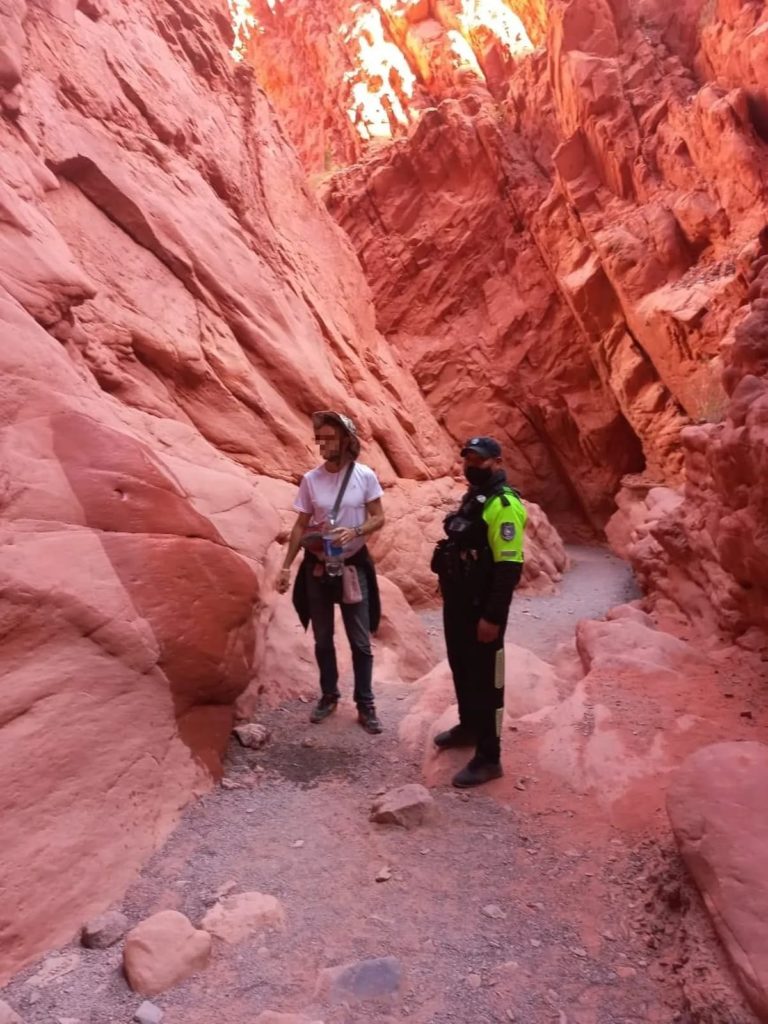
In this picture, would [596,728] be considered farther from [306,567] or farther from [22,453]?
[22,453]

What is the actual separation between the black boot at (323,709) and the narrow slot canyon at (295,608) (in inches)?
2.0

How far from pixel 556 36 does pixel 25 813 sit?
61.6 ft

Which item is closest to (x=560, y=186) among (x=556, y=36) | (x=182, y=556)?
(x=556, y=36)

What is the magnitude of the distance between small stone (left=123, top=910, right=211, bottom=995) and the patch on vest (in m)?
2.18

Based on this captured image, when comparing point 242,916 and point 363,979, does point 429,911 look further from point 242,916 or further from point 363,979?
point 242,916

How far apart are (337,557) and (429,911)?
2.17 metres

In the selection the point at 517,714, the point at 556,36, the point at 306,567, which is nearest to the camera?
the point at 306,567

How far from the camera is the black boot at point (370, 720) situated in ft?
14.5

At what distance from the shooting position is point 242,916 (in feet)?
8.49

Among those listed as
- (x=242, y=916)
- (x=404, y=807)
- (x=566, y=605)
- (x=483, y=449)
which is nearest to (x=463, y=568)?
(x=483, y=449)

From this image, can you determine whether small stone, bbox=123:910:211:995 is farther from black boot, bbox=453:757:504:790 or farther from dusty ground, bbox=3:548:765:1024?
black boot, bbox=453:757:504:790

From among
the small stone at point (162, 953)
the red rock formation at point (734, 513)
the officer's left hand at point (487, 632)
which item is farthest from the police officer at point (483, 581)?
the red rock formation at point (734, 513)

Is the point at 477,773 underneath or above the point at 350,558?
underneath

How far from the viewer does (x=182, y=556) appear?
3818 millimetres
